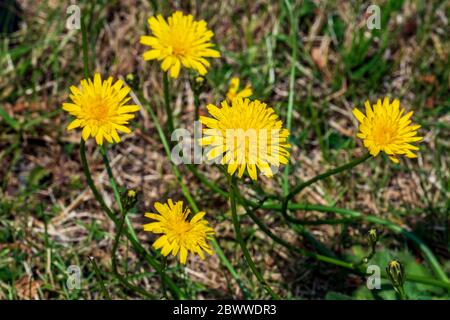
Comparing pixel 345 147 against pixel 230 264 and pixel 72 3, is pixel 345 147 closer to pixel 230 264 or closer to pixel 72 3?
pixel 230 264

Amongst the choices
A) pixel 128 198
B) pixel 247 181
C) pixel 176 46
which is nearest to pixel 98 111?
pixel 128 198

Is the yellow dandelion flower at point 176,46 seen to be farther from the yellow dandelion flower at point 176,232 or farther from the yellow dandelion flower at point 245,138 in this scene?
the yellow dandelion flower at point 176,232

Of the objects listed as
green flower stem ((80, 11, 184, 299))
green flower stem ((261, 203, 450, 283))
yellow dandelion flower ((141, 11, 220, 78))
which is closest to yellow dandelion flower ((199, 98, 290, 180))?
yellow dandelion flower ((141, 11, 220, 78))

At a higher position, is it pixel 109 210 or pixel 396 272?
pixel 109 210

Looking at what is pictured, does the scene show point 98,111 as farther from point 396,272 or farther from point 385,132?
point 396,272

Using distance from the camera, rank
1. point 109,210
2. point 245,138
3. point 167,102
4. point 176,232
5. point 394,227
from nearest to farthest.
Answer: point 245,138 < point 176,232 < point 109,210 < point 167,102 < point 394,227

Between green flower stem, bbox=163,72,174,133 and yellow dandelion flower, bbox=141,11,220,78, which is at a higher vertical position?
yellow dandelion flower, bbox=141,11,220,78

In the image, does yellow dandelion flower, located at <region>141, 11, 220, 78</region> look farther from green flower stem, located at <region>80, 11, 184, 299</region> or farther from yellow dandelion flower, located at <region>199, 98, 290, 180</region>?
yellow dandelion flower, located at <region>199, 98, 290, 180</region>
